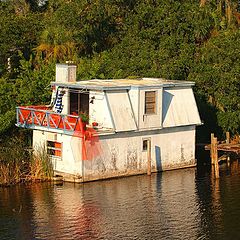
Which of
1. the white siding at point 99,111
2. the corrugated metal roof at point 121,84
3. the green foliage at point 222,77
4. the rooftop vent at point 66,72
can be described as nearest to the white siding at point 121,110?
the white siding at point 99,111

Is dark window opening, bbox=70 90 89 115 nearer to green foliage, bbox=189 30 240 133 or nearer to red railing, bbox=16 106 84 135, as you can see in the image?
red railing, bbox=16 106 84 135

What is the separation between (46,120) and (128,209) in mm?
9826

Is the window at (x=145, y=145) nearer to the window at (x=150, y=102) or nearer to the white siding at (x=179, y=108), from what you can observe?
the white siding at (x=179, y=108)

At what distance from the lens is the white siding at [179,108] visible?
51250 mm

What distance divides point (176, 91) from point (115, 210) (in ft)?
43.2

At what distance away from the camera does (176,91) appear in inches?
2050

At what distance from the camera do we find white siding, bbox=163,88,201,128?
51250mm

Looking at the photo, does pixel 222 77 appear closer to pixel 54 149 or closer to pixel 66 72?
pixel 66 72

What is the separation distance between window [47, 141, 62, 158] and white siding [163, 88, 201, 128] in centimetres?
707

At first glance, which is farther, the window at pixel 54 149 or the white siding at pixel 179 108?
the white siding at pixel 179 108

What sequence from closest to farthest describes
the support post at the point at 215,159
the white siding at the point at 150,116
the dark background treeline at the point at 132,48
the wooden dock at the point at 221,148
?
the white siding at the point at 150,116, the support post at the point at 215,159, the wooden dock at the point at 221,148, the dark background treeline at the point at 132,48

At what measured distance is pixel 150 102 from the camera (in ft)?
163

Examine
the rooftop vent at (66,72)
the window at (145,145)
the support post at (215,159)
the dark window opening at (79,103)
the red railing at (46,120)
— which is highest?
the rooftop vent at (66,72)

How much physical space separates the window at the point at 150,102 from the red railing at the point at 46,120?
17.0ft
